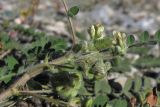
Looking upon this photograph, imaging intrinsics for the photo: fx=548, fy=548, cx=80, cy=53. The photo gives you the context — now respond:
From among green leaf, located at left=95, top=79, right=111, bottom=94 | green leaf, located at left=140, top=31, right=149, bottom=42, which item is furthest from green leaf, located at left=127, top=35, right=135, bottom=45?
green leaf, located at left=95, top=79, right=111, bottom=94

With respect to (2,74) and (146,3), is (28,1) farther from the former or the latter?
(2,74)

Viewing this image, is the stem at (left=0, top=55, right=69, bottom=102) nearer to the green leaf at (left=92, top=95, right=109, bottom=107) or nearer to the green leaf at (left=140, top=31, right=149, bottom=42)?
the green leaf at (left=92, top=95, right=109, bottom=107)

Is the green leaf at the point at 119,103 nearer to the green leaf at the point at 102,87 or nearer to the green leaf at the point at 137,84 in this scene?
the green leaf at the point at 102,87

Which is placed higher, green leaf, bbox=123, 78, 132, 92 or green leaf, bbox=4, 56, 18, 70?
green leaf, bbox=4, 56, 18, 70

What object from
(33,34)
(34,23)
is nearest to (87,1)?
(34,23)

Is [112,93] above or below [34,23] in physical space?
below

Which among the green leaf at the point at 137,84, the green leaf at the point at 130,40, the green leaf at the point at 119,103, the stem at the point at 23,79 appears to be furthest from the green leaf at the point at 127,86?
the stem at the point at 23,79

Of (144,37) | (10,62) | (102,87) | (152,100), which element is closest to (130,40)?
(144,37)

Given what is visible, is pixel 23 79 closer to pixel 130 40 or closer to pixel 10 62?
pixel 10 62
